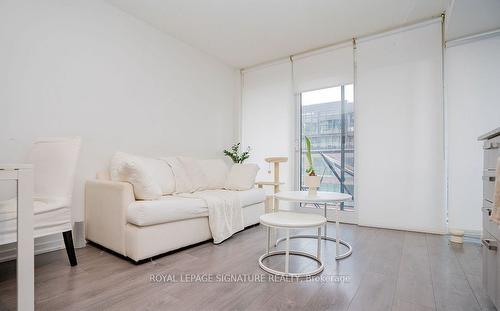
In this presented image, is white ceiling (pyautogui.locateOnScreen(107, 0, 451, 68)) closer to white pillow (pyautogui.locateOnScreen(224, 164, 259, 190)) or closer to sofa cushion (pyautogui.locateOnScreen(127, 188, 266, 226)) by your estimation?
white pillow (pyautogui.locateOnScreen(224, 164, 259, 190))

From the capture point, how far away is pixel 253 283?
5.36 ft

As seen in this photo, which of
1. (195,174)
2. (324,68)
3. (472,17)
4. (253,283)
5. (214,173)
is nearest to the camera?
(253,283)

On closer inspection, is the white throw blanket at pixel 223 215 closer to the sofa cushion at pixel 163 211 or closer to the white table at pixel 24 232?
the sofa cushion at pixel 163 211

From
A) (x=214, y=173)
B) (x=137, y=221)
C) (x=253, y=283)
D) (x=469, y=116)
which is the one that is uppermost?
(x=469, y=116)

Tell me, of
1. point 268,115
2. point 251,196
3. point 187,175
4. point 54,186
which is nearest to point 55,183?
point 54,186

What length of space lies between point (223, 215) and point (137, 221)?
0.89 metres

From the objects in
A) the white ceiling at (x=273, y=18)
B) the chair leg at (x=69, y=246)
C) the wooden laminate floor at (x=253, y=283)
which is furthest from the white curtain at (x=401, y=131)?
the chair leg at (x=69, y=246)

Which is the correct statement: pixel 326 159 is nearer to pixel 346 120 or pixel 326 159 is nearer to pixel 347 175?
pixel 347 175

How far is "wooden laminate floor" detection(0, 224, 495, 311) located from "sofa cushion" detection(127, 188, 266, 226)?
1.07 feet

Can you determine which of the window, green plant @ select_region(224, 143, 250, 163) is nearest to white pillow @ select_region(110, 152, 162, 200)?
green plant @ select_region(224, 143, 250, 163)

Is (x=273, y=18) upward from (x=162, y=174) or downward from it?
upward

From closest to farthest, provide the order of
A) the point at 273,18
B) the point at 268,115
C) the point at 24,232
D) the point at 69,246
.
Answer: the point at 24,232, the point at 69,246, the point at 273,18, the point at 268,115

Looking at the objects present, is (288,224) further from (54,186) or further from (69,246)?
(54,186)

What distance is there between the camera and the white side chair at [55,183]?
173 centimetres
